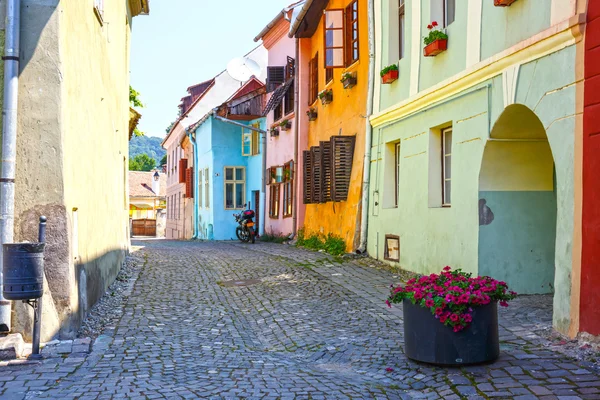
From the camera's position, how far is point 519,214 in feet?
29.7

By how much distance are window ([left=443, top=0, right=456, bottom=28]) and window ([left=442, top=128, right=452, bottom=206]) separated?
5.33 feet

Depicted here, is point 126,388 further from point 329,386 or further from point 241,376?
point 329,386

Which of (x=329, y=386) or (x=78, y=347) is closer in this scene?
(x=329, y=386)

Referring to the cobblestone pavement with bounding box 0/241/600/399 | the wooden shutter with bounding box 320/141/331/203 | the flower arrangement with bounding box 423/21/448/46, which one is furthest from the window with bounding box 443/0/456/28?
the wooden shutter with bounding box 320/141/331/203

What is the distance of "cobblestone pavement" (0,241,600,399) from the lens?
5.27 meters

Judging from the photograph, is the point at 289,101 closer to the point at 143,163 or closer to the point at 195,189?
the point at 195,189

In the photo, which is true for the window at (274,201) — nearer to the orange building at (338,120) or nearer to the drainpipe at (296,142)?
the drainpipe at (296,142)

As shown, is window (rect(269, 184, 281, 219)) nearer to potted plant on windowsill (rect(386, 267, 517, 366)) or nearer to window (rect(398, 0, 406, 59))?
window (rect(398, 0, 406, 59))

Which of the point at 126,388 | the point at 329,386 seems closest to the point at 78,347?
the point at 126,388

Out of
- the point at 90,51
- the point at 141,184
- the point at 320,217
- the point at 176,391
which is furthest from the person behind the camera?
the point at 141,184

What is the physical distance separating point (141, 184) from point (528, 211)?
68298 mm

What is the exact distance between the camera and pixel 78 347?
6.63 metres

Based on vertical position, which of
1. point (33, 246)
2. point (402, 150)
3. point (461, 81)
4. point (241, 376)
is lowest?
point (241, 376)

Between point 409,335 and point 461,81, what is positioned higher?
point 461,81
